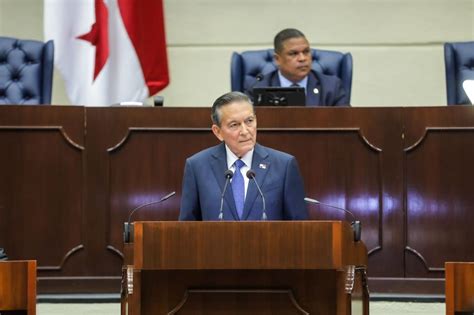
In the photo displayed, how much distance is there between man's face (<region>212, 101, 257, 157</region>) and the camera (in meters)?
5.36

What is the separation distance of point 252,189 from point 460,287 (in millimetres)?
1465

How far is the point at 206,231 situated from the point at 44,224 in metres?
2.67

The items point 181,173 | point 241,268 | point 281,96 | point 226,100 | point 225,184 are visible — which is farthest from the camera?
point 281,96

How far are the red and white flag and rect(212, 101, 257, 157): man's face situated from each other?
10.4 feet

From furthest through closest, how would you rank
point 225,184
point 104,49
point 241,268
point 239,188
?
1. point 104,49
2. point 239,188
3. point 225,184
4. point 241,268

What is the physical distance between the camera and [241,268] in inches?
157

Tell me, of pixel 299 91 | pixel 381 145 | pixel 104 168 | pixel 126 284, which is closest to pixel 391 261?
pixel 381 145

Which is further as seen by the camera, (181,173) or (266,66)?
(266,66)

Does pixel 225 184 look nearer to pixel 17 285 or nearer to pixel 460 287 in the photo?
pixel 17 285

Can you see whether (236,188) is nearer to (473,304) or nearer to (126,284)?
(126,284)

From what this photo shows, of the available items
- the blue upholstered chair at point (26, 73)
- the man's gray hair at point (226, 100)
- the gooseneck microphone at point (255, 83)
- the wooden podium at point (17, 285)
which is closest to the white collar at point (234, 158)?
the man's gray hair at point (226, 100)

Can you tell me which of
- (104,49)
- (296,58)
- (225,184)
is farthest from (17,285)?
(104,49)

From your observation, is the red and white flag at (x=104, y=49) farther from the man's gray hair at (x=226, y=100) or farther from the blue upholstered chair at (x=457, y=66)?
the man's gray hair at (x=226, y=100)

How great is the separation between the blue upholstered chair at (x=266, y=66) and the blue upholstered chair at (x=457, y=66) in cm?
65
